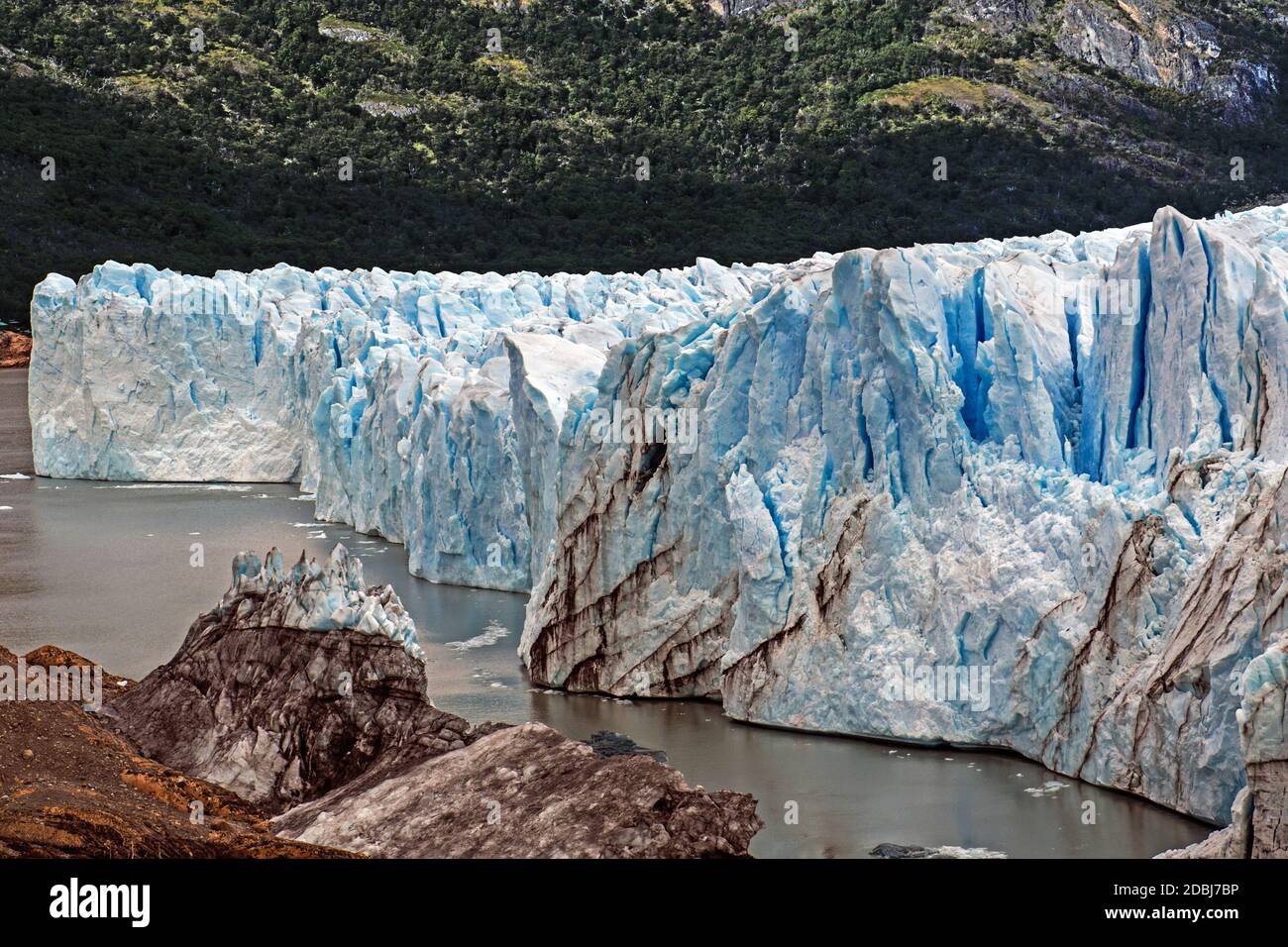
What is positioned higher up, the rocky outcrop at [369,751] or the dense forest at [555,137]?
the dense forest at [555,137]

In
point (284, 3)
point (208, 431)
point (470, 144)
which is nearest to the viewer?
point (208, 431)

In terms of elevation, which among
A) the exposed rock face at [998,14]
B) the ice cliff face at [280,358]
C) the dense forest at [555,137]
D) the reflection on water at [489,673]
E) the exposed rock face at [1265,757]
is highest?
the exposed rock face at [998,14]

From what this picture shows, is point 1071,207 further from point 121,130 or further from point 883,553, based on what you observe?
point 883,553

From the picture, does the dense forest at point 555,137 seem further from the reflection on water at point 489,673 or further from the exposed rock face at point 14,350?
the reflection on water at point 489,673

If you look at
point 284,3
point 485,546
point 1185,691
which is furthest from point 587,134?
point 1185,691

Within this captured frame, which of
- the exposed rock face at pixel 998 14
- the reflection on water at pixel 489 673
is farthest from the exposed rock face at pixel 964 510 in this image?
the exposed rock face at pixel 998 14

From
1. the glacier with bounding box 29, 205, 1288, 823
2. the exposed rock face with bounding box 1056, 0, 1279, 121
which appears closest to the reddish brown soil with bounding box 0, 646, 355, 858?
the glacier with bounding box 29, 205, 1288, 823
